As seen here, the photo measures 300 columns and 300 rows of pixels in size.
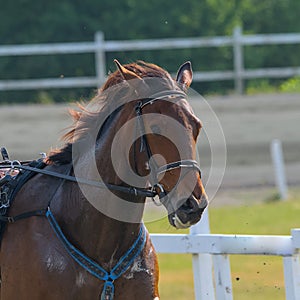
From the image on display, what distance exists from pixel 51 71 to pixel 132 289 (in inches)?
778

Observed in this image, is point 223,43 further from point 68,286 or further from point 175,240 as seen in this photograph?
point 68,286

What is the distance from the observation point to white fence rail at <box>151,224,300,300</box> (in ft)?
19.1

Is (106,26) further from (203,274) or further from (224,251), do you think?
(224,251)

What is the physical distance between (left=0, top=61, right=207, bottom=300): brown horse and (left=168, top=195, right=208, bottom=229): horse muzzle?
22 cm

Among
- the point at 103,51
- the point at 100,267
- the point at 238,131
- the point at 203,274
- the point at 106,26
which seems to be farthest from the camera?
the point at 106,26

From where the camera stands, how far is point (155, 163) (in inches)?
195

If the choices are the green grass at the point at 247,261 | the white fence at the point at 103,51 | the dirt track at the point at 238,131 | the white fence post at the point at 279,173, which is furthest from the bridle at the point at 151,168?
the white fence at the point at 103,51

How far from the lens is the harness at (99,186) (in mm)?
4953

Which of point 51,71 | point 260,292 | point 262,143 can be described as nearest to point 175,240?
point 260,292

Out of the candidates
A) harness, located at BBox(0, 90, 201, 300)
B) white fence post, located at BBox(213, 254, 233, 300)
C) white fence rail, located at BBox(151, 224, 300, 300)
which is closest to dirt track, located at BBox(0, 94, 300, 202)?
white fence rail, located at BBox(151, 224, 300, 300)

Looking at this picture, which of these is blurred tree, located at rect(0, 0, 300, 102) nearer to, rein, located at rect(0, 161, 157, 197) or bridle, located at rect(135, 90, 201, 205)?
rein, located at rect(0, 161, 157, 197)

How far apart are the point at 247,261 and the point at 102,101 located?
692 centimetres

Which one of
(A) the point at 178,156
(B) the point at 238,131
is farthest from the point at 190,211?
(B) the point at 238,131

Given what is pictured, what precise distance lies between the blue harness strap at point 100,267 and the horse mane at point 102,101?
1.36 feet
